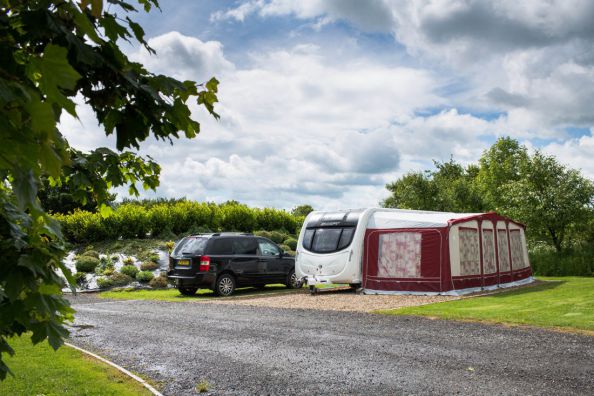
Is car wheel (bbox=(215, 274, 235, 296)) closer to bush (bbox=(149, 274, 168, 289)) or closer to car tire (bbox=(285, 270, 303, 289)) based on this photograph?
car tire (bbox=(285, 270, 303, 289))

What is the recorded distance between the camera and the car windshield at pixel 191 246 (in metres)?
15.8

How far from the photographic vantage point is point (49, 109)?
1444 mm

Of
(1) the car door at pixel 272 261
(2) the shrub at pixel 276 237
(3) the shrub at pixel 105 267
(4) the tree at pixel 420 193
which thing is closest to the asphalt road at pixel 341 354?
(1) the car door at pixel 272 261

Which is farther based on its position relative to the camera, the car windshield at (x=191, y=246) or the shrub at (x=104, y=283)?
the shrub at (x=104, y=283)

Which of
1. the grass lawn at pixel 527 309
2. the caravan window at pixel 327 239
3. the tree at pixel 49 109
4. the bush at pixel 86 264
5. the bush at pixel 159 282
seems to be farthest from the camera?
the bush at pixel 86 264

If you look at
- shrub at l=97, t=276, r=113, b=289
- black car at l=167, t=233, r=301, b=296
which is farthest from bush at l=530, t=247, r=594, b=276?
shrub at l=97, t=276, r=113, b=289

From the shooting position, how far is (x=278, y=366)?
21.1 feet

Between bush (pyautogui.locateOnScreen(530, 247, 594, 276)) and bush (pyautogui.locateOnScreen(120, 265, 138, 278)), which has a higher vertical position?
bush (pyautogui.locateOnScreen(530, 247, 594, 276))

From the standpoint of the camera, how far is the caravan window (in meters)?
16.2

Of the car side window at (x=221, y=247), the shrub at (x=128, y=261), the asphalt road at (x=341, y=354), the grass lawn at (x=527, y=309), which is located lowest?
the asphalt road at (x=341, y=354)

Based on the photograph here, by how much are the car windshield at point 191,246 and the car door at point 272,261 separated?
1.96 meters

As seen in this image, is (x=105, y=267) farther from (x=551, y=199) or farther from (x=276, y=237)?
(x=551, y=199)

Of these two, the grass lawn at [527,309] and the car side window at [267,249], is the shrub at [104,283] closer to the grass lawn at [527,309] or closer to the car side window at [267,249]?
the car side window at [267,249]

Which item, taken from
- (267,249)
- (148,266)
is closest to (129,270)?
(148,266)
